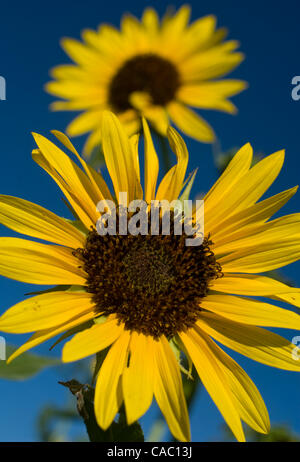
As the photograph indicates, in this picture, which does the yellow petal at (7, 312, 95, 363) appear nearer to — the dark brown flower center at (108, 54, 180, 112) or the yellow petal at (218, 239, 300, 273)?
the yellow petal at (218, 239, 300, 273)

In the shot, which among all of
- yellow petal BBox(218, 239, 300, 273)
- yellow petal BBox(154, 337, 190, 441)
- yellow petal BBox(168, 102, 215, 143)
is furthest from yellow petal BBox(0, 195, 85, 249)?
yellow petal BBox(168, 102, 215, 143)

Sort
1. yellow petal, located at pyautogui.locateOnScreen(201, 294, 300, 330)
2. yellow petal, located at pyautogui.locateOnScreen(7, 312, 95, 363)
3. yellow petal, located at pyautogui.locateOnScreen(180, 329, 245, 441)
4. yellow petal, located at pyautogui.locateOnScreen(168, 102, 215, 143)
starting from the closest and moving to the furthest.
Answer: yellow petal, located at pyautogui.locateOnScreen(7, 312, 95, 363) < yellow petal, located at pyautogui.locateOnScreen(180, 329, 245, 441) < yellow petal, located at pyautogui.locateOnScreen(201, 294, 300, 330) < yellow petal, located at pyautogui.locateOnScreen(168, 102, 215, 143)

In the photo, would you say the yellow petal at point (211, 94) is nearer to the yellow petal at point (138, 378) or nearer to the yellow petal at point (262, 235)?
the yellow petal at point (262, 235)

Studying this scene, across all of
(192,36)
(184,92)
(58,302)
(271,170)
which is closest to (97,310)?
(58,302)

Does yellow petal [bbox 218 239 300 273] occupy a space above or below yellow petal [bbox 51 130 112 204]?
below

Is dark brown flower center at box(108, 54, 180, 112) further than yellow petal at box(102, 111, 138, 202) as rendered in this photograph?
Yes

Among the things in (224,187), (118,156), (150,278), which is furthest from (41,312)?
(224,187)

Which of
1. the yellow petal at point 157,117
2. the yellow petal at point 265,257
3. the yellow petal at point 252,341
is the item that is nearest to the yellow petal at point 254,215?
the yellow petal at point 265,257

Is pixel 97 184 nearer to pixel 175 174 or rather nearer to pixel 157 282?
pixel 175 174
